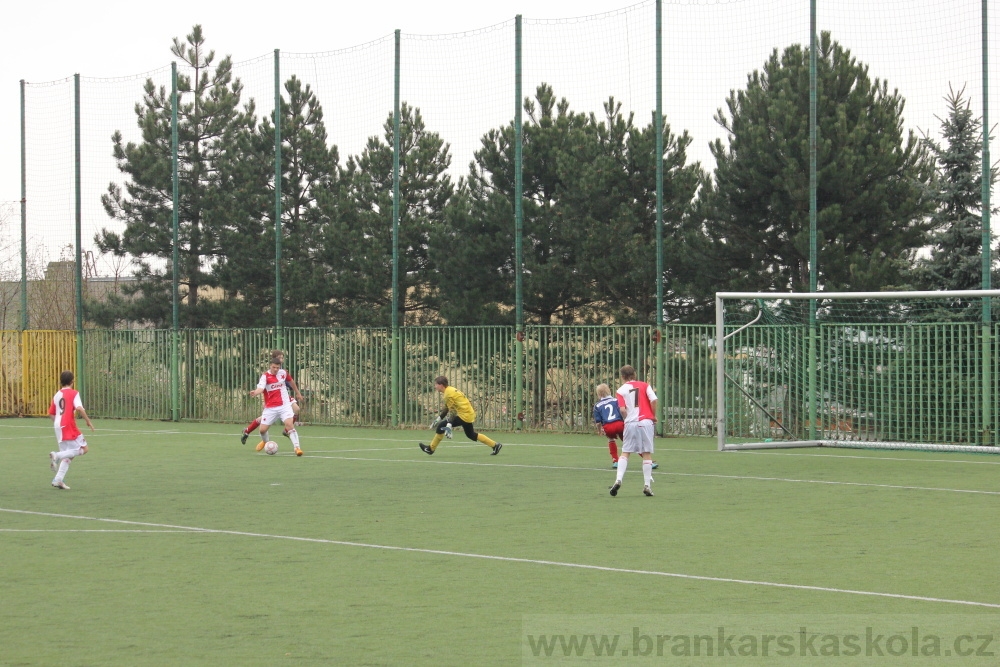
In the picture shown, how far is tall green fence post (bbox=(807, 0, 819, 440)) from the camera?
2453 centimetres

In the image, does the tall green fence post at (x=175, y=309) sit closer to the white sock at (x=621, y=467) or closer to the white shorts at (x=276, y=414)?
the white shorts at (x=276, y=414)

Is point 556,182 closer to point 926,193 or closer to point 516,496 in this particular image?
point 926,193

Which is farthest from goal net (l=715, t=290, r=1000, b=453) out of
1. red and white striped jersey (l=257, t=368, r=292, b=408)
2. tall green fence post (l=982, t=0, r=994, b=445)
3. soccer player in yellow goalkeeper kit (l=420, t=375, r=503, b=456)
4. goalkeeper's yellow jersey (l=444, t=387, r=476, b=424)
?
red and white striped jersey (l=257, t=368, r=292, b=408)

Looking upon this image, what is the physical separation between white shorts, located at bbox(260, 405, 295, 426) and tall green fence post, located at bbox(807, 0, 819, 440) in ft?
33.0

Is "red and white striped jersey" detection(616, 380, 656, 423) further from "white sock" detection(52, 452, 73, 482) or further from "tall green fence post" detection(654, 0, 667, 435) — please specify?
"tall green fence post" detection(654, 0, 667, 435)

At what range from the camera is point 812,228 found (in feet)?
81.9

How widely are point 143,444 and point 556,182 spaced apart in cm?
1203

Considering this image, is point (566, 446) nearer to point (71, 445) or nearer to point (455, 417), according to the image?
point (455, 417)

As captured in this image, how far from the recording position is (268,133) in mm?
36719

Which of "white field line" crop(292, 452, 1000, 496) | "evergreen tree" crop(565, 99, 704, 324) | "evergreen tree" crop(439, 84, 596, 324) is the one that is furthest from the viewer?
"evergreen tree" crop(439, 84, 596, 324)

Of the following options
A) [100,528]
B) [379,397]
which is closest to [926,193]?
[379,397]

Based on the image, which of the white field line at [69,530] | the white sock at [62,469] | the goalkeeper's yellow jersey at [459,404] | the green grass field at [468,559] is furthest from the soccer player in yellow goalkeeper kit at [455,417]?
the white field line at [69,530]

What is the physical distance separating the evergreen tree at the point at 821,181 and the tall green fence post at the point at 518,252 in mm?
4294

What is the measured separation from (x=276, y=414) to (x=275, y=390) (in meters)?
0.43
